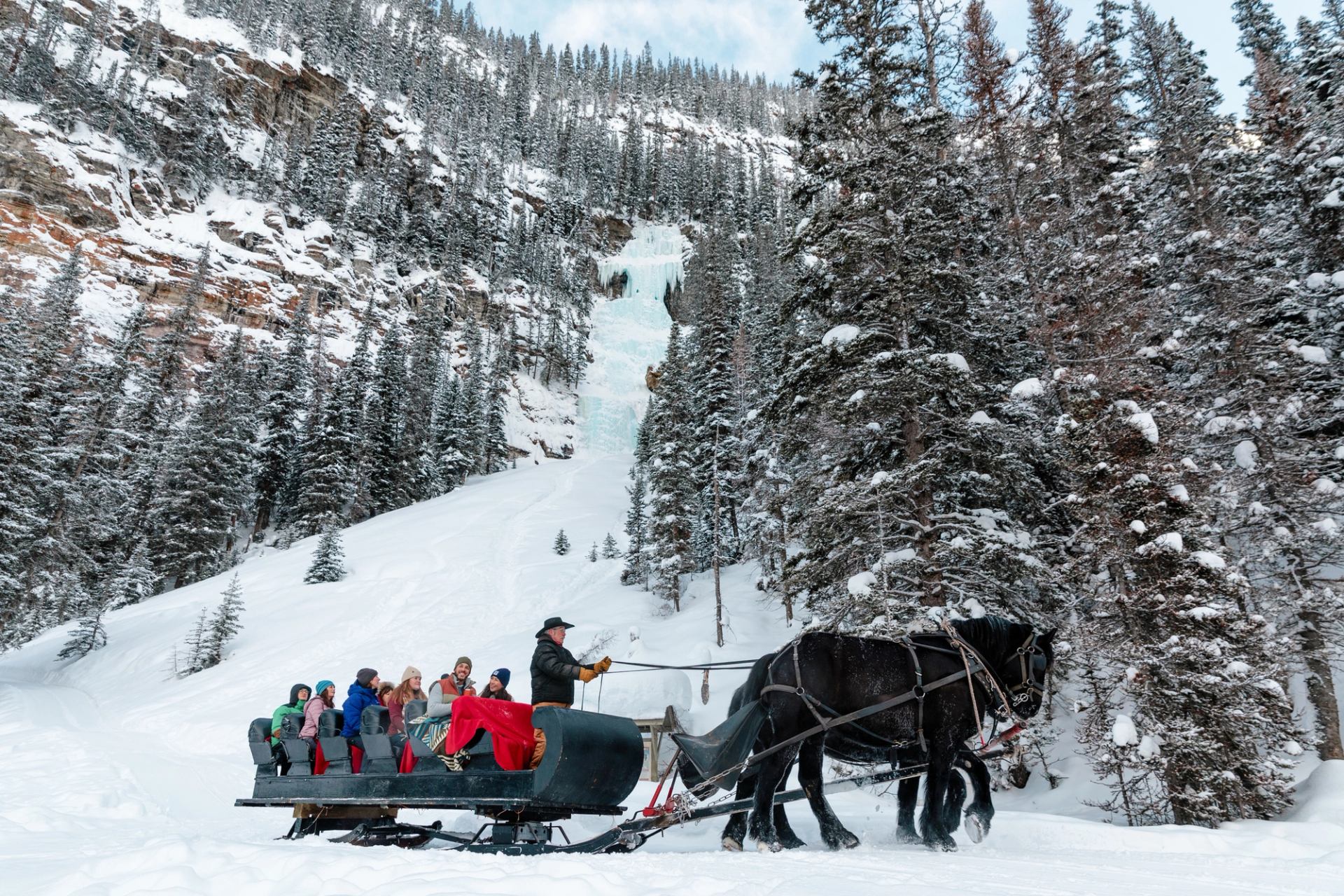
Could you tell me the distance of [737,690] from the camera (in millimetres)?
7340

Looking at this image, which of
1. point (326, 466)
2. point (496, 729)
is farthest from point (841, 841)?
point (326, 466)

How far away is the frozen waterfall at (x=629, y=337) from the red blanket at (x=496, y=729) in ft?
238

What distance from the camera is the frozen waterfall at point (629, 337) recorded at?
82.4 m

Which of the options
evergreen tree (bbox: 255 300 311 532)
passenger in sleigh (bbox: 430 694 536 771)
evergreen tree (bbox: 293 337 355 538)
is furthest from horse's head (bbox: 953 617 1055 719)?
evergreen tree (bbox: 255 300 311 532)

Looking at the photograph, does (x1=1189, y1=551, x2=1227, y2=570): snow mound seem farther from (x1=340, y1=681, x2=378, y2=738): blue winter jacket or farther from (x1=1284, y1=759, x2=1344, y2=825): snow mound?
(x1=340, y1=681, x2=378, y2=738): blue winter jacket

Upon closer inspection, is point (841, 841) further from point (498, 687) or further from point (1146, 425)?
point (1146, 425)

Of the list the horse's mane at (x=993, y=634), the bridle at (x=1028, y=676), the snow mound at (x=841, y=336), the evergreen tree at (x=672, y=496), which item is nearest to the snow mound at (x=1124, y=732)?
the bridle at (x=1028, y=676)

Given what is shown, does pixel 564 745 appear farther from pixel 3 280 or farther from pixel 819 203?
pixel 3 280

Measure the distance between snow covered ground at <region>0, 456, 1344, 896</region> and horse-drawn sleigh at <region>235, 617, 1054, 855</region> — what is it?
1.57ft

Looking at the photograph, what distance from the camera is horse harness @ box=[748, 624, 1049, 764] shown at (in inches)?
239

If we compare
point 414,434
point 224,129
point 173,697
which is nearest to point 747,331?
point 414,434

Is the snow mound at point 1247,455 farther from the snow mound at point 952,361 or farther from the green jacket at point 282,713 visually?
the green jacket at point 282,713

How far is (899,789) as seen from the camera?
250 inches

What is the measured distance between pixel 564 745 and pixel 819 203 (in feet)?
35.4
